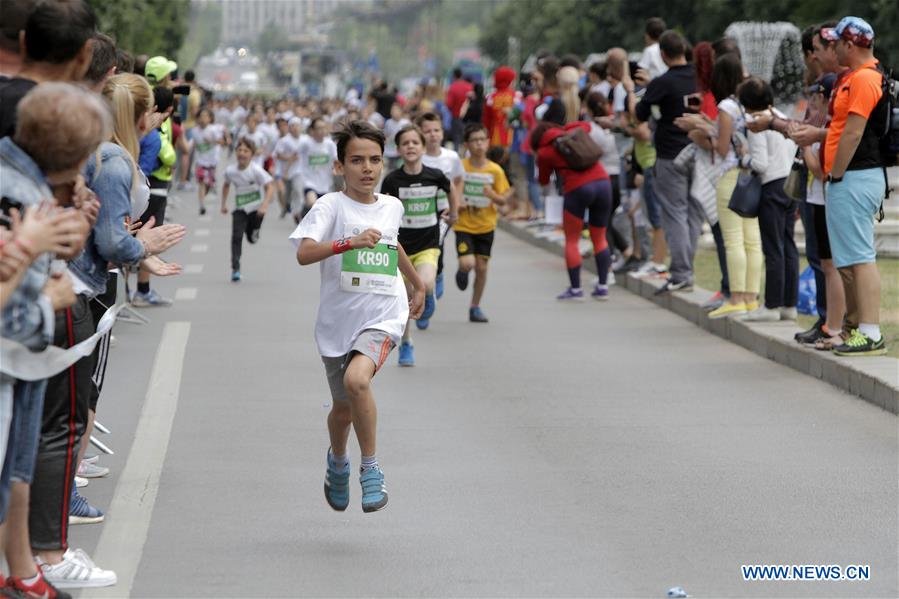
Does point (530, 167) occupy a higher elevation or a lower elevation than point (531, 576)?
lower

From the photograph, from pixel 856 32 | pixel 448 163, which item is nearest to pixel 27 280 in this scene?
pixel 856 32

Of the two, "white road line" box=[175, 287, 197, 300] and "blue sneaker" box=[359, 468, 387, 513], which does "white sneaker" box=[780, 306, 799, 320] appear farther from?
"blue sneaker" box=[359, 468, 387, 513]

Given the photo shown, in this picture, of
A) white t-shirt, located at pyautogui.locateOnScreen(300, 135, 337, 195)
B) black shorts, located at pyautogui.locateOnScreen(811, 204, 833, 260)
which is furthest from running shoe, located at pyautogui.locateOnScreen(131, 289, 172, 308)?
white t-shirt, located at pyautogui.locateOnScreen(300, 135, 337, 195)

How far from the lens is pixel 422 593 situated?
6141 millimetres

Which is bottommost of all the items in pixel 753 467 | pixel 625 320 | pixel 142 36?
pixel 142 36

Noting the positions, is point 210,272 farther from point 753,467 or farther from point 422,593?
point 422,593

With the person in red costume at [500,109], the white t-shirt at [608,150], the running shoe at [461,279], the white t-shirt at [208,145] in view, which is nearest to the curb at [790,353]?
the white t-shirt at [608,150]

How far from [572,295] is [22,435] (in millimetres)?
11041

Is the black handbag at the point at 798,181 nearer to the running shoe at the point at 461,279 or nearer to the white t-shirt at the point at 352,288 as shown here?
Result: the running shoe at the point at 461,279

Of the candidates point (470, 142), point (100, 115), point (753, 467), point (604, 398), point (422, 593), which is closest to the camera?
point (100, 115)

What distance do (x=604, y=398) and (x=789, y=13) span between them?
164 ft

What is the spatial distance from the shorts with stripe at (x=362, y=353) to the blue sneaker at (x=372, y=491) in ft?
1.04

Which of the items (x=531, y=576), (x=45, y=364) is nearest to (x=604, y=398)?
(x=531, y=576)

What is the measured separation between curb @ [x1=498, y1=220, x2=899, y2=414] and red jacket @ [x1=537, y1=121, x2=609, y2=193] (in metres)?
1.11
